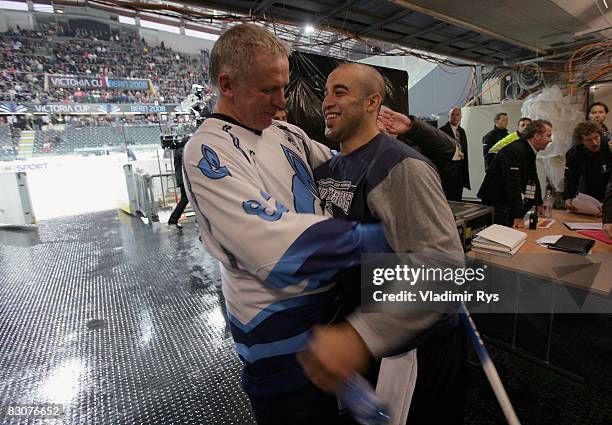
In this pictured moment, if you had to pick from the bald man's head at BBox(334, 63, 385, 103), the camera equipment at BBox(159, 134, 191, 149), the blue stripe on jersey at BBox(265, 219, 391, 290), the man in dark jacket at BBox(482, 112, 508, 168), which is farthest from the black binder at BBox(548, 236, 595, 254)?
the camera equipment at BBox(159, 134, 191, 149)

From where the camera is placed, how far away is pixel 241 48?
74 cm

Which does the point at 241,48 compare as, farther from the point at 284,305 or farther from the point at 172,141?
the point at 172,141

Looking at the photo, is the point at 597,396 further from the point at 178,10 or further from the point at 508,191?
the point at 178,10

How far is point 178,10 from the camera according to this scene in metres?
2.72

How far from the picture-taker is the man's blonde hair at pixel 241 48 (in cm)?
74

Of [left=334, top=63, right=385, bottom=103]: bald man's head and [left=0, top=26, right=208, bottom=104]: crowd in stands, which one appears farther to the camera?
[left=0, top=26, right=208, bottom=104]: crowd in stands

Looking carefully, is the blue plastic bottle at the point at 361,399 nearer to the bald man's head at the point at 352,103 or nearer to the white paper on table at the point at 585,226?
the bald man's head at the point at 352,103

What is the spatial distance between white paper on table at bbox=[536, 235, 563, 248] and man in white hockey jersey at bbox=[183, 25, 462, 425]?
1.83 metres

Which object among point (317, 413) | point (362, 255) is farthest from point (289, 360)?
point (362, 255)

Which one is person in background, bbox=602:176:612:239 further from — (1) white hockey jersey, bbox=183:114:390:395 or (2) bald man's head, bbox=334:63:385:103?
(1) white hockey jersey, bbox=183:114:390:395

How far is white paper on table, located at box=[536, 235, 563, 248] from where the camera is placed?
80.0 inches

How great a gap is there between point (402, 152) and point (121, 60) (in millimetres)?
17109

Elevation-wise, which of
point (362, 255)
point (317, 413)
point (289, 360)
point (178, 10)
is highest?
point (178, 10)

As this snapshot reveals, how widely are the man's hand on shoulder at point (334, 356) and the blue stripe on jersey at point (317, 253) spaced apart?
0.12m
